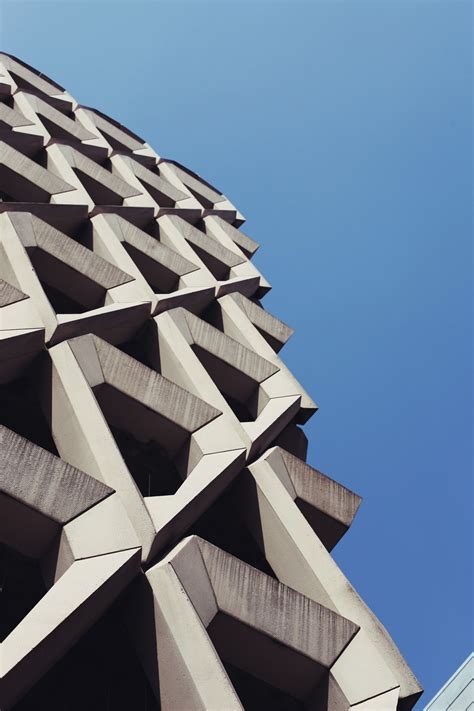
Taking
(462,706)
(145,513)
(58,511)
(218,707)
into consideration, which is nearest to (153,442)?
(145,513)

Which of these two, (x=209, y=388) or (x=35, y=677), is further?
(x=209, y=388)

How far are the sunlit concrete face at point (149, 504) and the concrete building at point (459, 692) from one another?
20546mm

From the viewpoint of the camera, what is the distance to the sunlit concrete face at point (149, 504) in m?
6.48

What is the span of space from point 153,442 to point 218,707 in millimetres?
4228

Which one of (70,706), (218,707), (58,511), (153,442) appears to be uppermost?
(153,442)

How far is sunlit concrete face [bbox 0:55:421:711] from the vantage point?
21.3 feet

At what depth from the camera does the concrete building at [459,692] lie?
27.8 m

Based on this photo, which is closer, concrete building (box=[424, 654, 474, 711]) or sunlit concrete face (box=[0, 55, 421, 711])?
sunlit concrete face (box=[0, 55, 421, 711])

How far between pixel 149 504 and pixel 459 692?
2731 cm

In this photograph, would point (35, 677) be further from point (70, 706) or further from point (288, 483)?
point (288, 483)

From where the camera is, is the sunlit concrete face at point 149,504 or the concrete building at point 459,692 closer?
the sunlit concrete face at point 149,504

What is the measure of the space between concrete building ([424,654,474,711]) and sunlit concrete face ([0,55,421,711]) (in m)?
20.5

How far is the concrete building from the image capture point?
91.3ft

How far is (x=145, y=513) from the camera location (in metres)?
7.20
